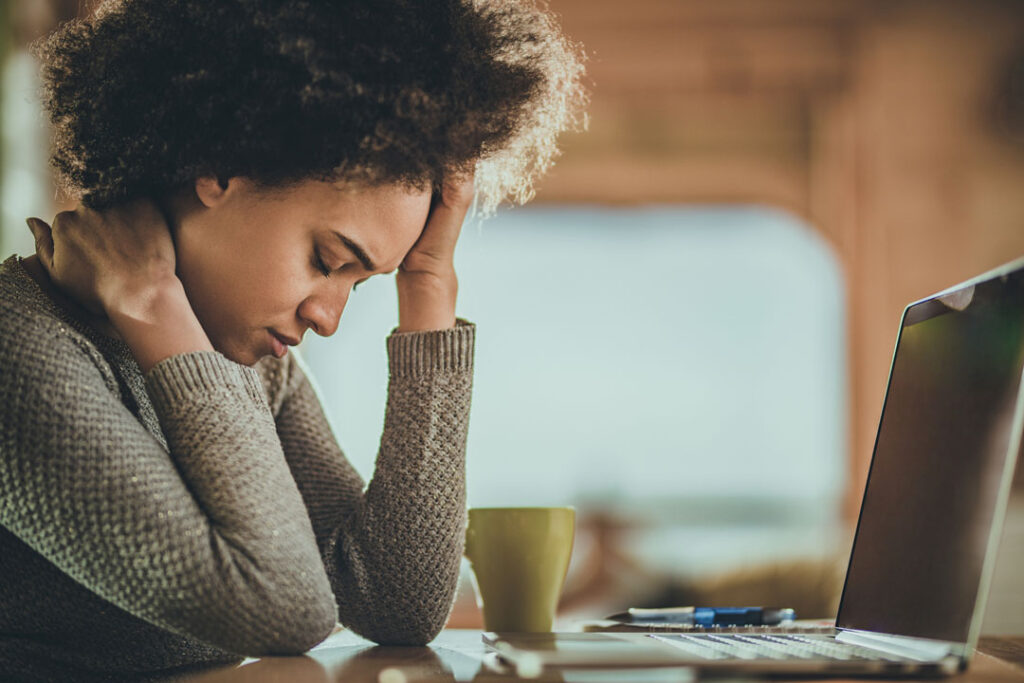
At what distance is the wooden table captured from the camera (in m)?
0.53

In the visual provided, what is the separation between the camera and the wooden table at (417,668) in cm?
53

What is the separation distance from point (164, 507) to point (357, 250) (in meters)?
0.27

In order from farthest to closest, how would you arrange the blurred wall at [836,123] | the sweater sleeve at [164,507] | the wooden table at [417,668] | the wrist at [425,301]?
1. the blurred wall at [836,123]
2. the wrist at [425,301]
3. the sweater sleeve at [164,507]
4. the wooden table at [417,668]

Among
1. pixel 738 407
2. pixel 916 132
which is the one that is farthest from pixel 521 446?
pixel 916 132

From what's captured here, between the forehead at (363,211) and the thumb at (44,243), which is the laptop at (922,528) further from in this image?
the thumb at (44,243)

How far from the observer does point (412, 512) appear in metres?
0.87

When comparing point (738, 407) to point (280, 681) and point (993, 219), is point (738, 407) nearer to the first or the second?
point (993, 219)

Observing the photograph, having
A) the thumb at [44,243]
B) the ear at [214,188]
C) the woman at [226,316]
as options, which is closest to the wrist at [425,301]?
the woman at [226,316]

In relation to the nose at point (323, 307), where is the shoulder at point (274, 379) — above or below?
below

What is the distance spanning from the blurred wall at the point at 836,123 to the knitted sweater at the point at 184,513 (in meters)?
2.91

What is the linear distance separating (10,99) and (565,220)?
194 cm

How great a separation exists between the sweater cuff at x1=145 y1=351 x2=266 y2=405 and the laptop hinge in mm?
493

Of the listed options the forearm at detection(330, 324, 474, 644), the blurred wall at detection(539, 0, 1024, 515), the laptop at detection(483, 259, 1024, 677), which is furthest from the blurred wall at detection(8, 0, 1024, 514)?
the laptop at detection(483, 259, 1024, 677)

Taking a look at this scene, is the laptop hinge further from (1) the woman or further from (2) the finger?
(2) the finger
